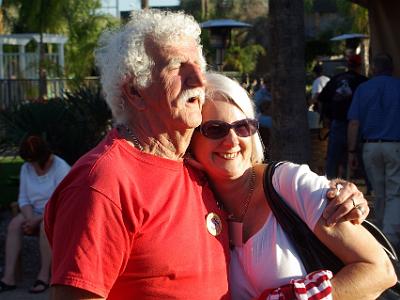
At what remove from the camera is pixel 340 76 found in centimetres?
1072

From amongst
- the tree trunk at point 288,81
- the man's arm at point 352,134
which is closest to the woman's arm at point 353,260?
the tree trunk at point 288,81

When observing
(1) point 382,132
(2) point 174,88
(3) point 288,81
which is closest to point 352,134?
(1) point 382,132

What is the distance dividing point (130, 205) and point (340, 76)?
8702mm

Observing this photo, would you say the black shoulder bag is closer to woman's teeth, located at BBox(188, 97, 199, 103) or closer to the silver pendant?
the silver pendant

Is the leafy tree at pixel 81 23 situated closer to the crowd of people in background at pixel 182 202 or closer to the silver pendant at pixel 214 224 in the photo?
the crowd of people in background at pixel 182 202

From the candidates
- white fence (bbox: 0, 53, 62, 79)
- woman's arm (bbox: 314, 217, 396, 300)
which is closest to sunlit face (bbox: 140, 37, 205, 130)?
woman's arm (bbox: 314, 217, 396, 300)

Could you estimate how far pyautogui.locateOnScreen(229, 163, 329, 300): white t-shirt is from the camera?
2584 mm

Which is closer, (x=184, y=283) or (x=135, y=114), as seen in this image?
(x=184, y=283)

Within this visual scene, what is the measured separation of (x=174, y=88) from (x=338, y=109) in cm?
807

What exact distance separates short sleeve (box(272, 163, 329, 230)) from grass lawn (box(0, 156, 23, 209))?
7198 mm

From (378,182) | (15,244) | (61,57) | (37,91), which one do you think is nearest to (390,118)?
(378,182)

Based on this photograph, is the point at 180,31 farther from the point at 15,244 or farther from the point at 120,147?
the point at 15,244

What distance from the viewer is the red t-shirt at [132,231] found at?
2.26m

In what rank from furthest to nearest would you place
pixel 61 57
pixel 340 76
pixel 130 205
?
1. pixel 61 57
2. pixel 340 76
3. pixel 130 205
